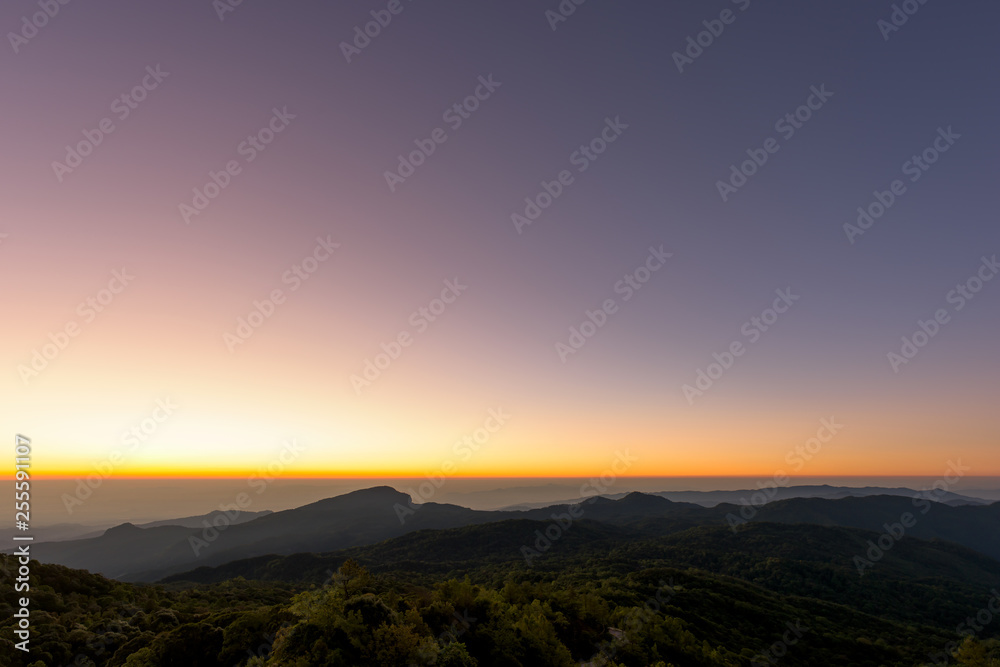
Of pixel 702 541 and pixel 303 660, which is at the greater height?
pixel 303 660

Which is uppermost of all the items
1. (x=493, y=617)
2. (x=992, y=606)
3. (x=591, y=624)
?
(x=493, y=617)

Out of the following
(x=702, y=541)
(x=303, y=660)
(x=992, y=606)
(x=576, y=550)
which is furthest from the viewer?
(x=702, y=541)

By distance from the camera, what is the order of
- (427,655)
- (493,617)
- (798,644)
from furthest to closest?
(798,644) < (493,617) < (427,655)

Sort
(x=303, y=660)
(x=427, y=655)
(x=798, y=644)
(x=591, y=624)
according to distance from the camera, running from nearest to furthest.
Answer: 1. (x=303, y=660)
2. (x=427, y=655)
3. (x=591, y=624)
4. (x=798, y=644)

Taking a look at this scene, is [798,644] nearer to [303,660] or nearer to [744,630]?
[744,630]

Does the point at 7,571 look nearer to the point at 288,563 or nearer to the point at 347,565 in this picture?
the point at 347,565

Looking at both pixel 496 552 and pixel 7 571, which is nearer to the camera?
pixel 7 571

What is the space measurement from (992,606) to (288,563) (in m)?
234

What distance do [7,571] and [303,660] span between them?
46.6m

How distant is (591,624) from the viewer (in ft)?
129

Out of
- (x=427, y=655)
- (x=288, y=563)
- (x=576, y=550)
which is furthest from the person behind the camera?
(x=576, y=550)

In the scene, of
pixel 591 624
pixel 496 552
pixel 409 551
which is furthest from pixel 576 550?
pixel 591 624

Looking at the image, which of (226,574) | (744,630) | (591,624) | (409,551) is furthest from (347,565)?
(409,551)

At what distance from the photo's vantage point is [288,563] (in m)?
154
